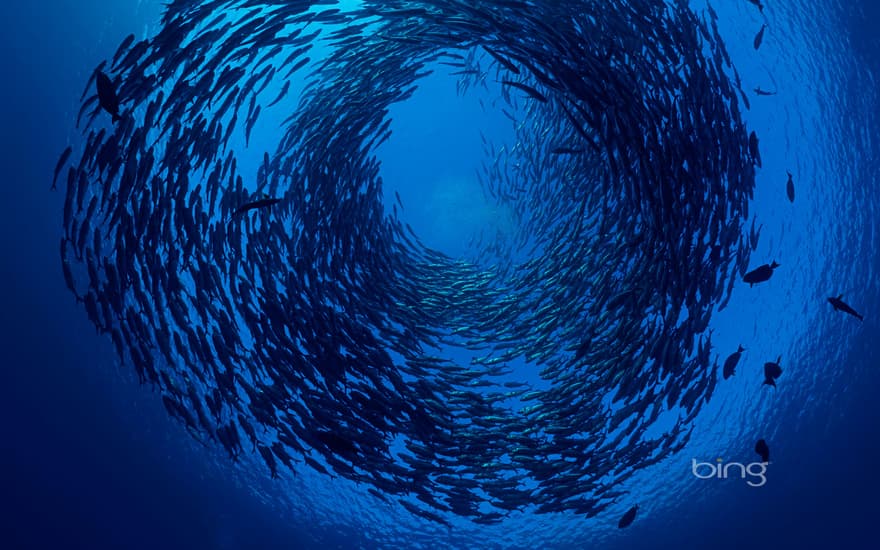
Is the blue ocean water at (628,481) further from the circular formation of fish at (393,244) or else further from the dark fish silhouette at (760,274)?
the dark fish silhouette at (760,274)

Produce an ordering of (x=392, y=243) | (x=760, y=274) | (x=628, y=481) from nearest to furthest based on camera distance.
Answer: (x=760, y=274) → (x=392, y=243) → (x=628, y=481)

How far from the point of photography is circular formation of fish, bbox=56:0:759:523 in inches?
316

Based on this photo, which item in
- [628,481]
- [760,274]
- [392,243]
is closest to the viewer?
[760,274]

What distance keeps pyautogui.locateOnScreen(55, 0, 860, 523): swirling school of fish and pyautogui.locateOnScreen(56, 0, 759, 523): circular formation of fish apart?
53 millimetres

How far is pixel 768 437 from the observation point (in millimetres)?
19828

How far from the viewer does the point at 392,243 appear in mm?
13023

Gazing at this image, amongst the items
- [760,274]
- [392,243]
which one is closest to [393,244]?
[392,243]

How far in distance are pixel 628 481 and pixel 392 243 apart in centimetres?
1161

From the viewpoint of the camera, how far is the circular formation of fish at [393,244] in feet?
26.3

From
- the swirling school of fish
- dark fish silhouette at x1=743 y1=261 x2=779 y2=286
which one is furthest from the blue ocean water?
dark fish silhouette at x1=743 y1=261 x2=779 y2=286

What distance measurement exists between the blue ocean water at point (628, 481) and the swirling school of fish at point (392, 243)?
1647 mm

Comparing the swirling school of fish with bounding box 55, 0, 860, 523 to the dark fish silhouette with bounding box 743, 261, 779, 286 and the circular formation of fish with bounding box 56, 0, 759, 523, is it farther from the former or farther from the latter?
the dark fish silhouette with bounding box 743, 261, 779, 286

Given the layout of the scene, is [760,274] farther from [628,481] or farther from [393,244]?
[628,481]

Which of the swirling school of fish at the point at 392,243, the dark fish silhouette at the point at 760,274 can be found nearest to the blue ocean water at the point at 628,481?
the swirling school of fish at the point at 392,243
